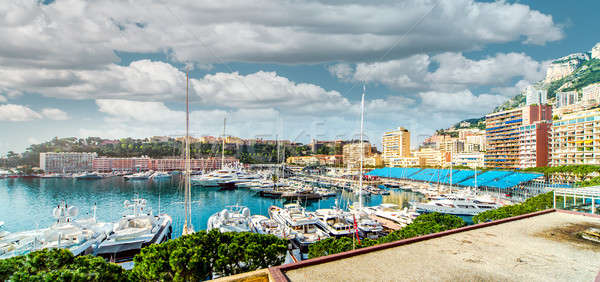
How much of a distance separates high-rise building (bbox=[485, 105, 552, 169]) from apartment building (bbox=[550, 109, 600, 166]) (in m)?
4.94

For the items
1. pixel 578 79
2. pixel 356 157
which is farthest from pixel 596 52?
pixel 356 157

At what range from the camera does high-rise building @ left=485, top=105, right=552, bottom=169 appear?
5100 centimetres

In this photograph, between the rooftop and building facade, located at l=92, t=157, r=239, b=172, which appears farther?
building facade, located at l=92, t=157, r=239, b=172

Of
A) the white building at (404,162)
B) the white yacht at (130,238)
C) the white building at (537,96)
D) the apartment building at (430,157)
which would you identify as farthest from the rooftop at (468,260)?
the white building at (537,96)

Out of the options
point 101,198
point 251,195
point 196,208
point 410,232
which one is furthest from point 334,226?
point 101,198

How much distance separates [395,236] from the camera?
38.7 ft

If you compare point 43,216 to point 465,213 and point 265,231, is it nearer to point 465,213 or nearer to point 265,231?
point 265,231

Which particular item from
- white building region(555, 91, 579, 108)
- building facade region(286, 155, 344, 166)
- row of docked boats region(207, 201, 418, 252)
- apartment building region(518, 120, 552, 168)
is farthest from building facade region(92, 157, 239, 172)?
white building region(555, 91, 579, 108)

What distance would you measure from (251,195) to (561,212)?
3144 centimetres

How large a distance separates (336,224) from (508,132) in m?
48.0

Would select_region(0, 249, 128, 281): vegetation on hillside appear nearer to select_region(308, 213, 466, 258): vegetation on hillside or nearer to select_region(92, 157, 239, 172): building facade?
select_region(308, 213, 466, 258): vegetation on hillside

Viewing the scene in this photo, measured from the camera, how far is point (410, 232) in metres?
11.9

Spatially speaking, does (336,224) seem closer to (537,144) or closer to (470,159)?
(537,144)

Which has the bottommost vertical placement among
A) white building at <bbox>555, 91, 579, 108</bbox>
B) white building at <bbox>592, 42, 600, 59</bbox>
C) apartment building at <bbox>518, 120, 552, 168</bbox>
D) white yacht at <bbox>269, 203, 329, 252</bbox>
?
white yacht at <bbox>269, 203, 329, 252</bbox>
